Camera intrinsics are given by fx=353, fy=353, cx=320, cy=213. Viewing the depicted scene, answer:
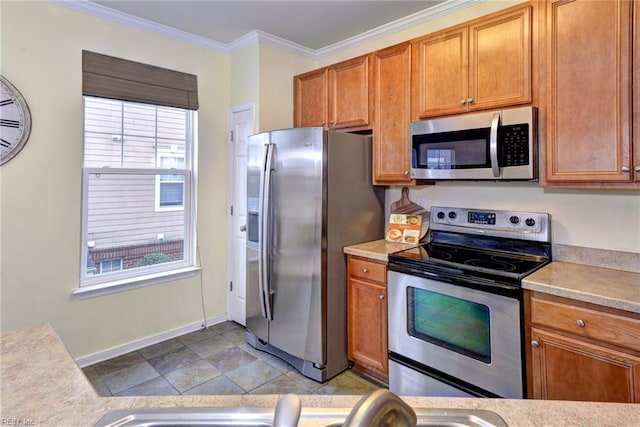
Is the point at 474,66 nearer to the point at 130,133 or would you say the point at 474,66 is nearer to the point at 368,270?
the point at 368,270

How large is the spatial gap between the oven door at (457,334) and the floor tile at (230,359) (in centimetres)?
112

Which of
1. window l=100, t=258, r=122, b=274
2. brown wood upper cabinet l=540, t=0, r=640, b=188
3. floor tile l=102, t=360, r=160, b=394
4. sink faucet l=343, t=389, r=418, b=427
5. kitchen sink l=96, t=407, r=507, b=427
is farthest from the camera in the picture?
window l=100, t=258, r=122, b=274

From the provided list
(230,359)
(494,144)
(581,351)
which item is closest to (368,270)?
(494,144)

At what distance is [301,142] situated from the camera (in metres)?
2.42

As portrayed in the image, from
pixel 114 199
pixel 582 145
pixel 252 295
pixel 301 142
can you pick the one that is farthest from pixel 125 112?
pixel 582 145

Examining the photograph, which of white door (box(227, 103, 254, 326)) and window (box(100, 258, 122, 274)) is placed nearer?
window (box(100, 258, 122, 274))

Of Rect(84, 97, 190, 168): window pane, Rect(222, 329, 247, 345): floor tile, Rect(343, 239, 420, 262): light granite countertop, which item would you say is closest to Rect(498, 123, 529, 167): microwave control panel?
Rect(343, 239, 420, 262): light granite countertop

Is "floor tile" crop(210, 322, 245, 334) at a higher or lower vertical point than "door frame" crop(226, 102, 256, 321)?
lower

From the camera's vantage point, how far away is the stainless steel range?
1.73m

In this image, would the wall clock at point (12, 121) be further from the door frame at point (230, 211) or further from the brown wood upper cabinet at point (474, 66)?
the brown wood upper cabinet at point (474, 66)

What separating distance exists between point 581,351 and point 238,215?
268cm

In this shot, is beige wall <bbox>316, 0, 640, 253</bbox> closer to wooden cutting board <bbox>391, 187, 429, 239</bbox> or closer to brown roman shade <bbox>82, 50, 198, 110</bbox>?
wooden cutting board <bbox>391, 187, 429, 239</bbox>

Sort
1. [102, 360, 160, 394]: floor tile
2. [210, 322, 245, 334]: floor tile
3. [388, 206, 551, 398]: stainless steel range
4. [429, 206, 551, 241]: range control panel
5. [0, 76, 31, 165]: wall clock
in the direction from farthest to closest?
[210, 322, 245, 334]: floor tile → [102, 360, 160, 394]: floor tile → [0, 76, 31, 165]: wall clock → [429, 206, 551, 241]: range control panel → [388, 206, 551, 398]: stainless steel range

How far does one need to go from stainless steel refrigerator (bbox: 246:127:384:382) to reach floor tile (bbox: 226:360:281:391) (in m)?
0.15
